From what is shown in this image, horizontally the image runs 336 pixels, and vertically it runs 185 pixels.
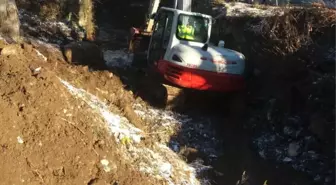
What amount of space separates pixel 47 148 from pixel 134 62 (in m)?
7.15

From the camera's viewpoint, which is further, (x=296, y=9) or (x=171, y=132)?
(x=296, y=9)

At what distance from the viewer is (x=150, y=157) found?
6.60 metres

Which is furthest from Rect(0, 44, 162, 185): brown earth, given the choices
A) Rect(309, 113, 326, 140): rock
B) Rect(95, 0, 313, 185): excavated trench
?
Rect(309, 113, 326, 140): rock

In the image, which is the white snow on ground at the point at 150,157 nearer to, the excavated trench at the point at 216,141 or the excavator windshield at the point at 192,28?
the excavated trench at the point at 216,141

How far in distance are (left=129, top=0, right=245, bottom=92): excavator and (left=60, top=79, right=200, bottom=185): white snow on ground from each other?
237cm

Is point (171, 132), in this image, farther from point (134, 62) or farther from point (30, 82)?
point (134, 62)

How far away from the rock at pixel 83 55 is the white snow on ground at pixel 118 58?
83cm

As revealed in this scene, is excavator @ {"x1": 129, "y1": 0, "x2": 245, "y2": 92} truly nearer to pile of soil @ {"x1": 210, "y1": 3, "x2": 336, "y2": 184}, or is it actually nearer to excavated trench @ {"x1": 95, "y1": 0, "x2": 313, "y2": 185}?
excavated trench @ {"x1": 95, "y1": 0, "x2": 313, "y2": 185}

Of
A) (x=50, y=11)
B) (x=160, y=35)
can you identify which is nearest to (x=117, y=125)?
(x=160, y=35)

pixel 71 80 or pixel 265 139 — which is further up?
pixel 71 80

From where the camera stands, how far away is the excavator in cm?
955

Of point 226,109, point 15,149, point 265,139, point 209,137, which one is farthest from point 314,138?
point 15,149

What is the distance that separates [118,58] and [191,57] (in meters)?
4.64

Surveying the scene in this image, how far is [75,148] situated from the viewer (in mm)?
5652
